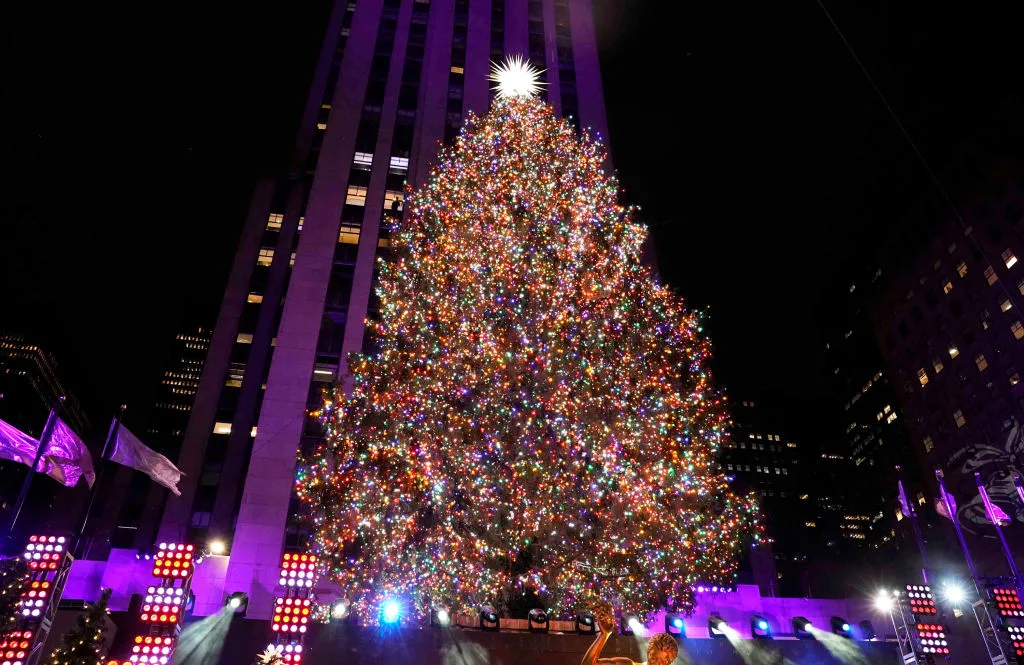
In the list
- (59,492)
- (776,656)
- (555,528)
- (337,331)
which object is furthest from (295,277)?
(59,492)

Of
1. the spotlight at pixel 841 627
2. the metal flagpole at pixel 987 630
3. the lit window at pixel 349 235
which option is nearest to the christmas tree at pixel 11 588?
the lit window at pixel 349 235

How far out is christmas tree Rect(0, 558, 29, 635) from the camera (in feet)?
28.2

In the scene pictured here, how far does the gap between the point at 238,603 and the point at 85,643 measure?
13.9 feet

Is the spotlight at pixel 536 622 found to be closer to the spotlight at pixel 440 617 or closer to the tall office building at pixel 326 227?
the spotlight at pixel 440 617

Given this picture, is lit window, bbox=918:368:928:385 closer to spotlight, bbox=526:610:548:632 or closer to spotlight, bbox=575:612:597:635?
spotlight, bbox=575:612:597:635

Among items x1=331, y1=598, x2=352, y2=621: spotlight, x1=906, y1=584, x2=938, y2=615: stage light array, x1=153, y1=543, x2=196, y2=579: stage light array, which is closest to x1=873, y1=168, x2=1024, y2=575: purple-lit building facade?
x1=906, y1=584, x2=938, y2=615: stage light array

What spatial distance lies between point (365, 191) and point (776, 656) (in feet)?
67.0

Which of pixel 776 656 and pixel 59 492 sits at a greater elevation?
pixel 59 492

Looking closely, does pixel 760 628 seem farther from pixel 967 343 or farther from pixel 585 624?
pixel 967 343

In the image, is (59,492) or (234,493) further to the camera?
(59,492)

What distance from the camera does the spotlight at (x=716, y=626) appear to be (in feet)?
44.5

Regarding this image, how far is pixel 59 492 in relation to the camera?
48875mm

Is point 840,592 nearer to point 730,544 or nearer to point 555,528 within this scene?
point 730,544

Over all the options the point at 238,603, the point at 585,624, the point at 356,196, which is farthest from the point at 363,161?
the point at 585,624
